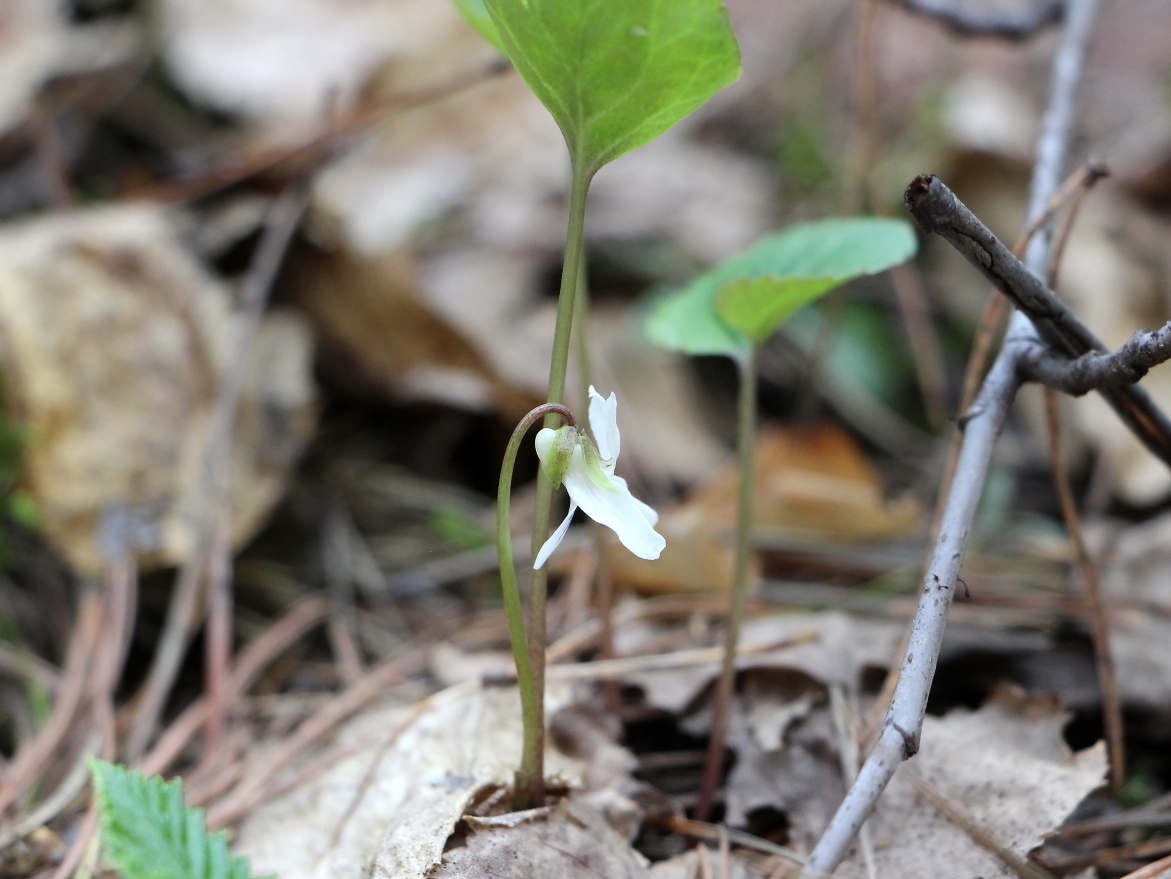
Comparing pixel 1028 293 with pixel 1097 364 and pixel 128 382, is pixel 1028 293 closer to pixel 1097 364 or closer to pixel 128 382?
pixel 1097 364

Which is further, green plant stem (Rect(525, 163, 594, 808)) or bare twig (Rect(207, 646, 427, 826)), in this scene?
bare twig (Rect(207, 646, 427, 826))

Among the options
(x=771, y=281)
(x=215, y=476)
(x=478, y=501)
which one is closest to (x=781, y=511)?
(x=478, y=501)

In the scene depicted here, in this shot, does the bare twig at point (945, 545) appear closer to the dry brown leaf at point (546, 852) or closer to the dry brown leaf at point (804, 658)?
the dry brown leaf at point (546, 852)

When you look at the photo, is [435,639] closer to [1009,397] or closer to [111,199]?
[1009,397]

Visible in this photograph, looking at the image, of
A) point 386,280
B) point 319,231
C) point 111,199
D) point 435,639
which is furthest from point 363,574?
point 111,199

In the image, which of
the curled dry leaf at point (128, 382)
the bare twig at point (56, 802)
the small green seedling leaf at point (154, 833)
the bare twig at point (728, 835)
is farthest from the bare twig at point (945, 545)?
the curled dry leaf at point (128, 382)

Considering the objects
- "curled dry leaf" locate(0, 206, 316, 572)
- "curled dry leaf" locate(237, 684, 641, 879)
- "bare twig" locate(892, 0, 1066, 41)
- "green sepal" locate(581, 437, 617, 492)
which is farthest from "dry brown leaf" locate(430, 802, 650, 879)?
"bare twig" locate(892, 0, 1066, 41)

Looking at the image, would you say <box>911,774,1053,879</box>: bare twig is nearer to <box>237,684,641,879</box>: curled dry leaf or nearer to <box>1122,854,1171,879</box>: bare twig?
<box>1122,854,1171,879</box>: bare twig
